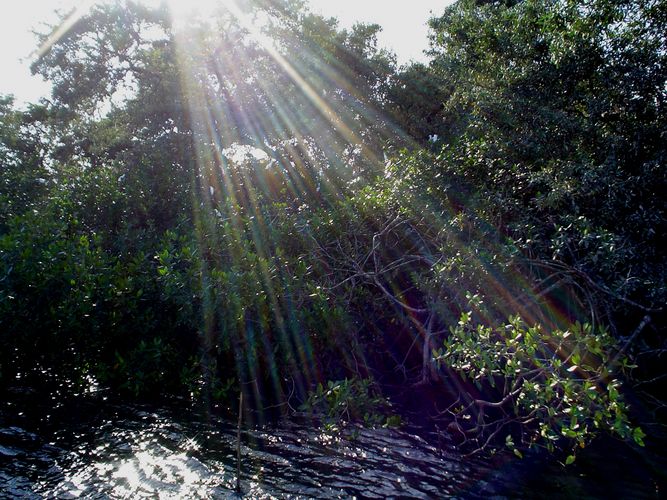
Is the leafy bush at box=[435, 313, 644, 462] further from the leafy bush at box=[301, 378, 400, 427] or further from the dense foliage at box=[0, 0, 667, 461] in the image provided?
the leafy bush at box=[301, 378, 400, 427]

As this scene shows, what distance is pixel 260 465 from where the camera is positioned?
594 centimetres

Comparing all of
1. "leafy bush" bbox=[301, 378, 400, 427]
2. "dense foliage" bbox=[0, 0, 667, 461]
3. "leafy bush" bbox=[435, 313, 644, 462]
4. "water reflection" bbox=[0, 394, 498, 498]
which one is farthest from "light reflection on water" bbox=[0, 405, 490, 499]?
"leafy bush" bbox=[435, 313, 644, 462]

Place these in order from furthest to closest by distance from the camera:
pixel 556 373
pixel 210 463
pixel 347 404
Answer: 1. pixel 347 404
2. pixel 210 463
3. pixel 556 373

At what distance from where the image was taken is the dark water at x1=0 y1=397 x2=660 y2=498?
5332 mm

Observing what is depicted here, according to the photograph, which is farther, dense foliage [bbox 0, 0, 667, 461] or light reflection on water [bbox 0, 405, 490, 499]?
dense foliage [bbox 0, 0, 667, 461]

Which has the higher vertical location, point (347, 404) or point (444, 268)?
point (444, 268)

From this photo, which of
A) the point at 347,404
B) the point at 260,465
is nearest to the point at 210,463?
the point at 260,465

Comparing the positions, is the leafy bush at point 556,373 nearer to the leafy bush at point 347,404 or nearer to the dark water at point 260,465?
the dark water at point 260,465

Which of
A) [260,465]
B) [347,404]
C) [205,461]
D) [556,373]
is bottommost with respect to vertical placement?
[205,461]

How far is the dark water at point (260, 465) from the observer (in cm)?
533

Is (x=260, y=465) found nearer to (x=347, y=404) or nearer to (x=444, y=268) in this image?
(x=347, y=404)

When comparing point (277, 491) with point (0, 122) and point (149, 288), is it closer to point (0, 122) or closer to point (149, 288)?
point (149, 288)

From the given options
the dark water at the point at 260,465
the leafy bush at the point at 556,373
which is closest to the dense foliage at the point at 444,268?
the leafy bush at the point at 556,373

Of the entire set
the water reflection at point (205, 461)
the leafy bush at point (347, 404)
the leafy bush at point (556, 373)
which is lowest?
the water reflection at point (205, 461)
